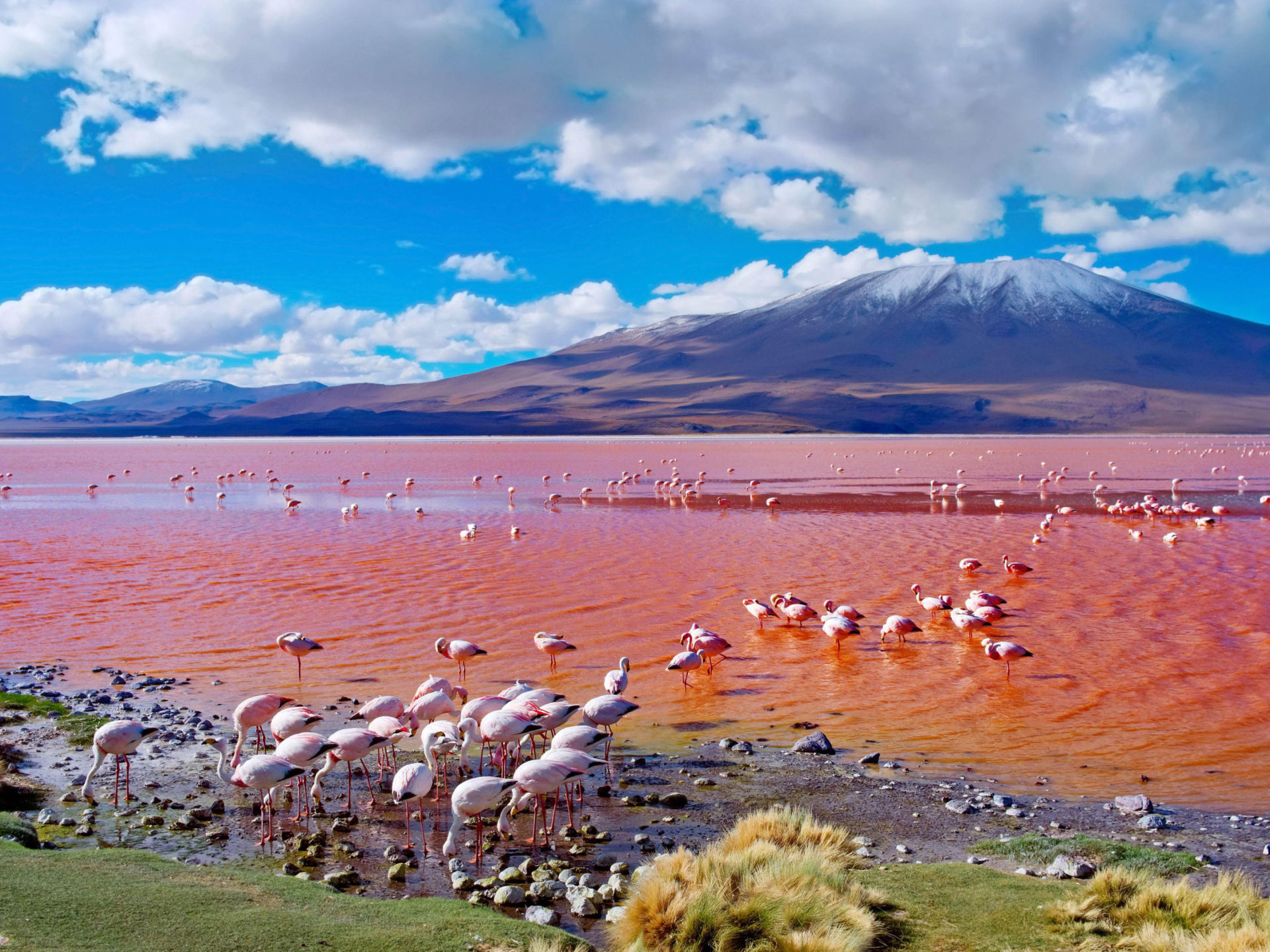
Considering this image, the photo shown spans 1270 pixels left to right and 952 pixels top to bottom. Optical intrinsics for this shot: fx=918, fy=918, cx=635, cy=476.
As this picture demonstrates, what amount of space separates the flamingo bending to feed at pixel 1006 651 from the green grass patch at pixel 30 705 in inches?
411

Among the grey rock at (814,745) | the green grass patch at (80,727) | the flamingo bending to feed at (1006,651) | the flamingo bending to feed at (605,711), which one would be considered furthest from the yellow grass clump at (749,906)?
the flamingo bending to feed at (1006,651)

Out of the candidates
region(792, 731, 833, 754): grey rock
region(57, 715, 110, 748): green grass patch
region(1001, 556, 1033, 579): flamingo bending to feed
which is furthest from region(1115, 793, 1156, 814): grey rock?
region(1001, 556, 1033, 579): flamingo bending to feed

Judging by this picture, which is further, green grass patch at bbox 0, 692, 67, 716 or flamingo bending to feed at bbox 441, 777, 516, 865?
green grass patch at bbox 0, 692, 67, 716

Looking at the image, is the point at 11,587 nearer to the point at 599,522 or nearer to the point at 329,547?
the point at 329,547

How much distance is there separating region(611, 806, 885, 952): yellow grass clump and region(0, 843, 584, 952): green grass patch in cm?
57

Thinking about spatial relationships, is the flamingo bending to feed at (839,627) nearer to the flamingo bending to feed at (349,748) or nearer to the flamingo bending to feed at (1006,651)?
the flamingo bending to feed at (1006,651)

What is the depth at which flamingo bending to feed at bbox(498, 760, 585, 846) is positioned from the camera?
671 cm

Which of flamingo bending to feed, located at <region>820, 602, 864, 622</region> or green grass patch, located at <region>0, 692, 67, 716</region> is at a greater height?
flamingo bending to feed, located at <region>820, 602, 864, 622</region>

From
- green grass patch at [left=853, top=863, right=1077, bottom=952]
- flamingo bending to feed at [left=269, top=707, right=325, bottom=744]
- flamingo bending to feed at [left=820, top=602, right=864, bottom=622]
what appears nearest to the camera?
green grass patch at [left=853, top=863, right=1077, bottom=952]

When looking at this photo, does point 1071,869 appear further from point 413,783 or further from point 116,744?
point 116,744

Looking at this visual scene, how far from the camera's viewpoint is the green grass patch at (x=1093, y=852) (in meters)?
6.09

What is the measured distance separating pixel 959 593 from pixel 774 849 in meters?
11.2

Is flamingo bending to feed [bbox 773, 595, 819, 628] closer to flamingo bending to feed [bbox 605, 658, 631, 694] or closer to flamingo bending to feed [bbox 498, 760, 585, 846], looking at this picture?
flamingo bending to feed [bbox 605, 658, 631, 694]

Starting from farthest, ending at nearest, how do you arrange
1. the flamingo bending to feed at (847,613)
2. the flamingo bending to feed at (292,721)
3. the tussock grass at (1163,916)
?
the flamingo bending to feed at (847,613) → the flamingo bending to feed at (292,721) → the tussock grass at (1163,916)
